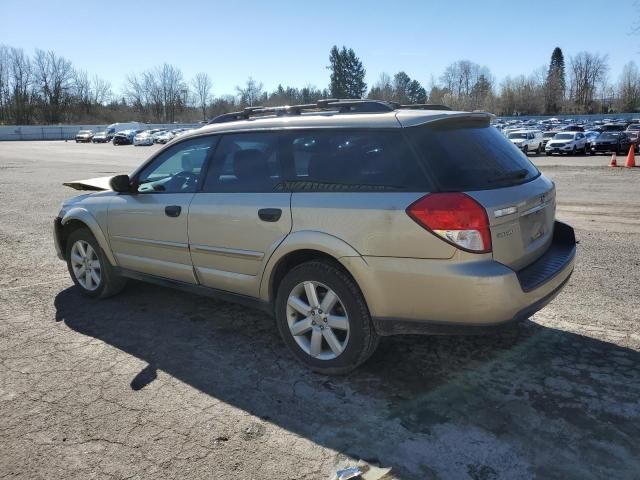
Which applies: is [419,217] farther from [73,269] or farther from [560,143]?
[560,143]

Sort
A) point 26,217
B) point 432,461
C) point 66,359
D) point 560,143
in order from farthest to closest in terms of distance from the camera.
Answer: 1. point 560,143
2. point 26,217
3. point 66,359
4. point 432,461

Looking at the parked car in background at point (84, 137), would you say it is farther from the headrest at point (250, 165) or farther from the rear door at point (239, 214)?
the headrest at point (250, 165)

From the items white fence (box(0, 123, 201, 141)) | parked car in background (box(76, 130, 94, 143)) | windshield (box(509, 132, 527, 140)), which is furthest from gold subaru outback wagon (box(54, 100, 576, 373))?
white fence (box(0, 123, 201, 141))

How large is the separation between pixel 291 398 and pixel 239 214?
4.55ft

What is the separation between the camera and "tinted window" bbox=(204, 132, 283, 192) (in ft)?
12.7

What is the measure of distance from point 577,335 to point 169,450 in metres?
3.14

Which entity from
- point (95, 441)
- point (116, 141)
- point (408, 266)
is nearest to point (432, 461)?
point (408, 266)

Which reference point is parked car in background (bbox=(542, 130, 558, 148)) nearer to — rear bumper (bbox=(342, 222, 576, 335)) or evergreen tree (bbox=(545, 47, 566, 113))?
rear bumper (bbox=(342, 222, 576, 335))

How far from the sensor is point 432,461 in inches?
105

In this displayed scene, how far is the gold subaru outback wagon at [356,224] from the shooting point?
10.1ft

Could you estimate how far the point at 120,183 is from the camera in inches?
190

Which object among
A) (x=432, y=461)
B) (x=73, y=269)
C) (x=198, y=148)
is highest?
(x=198, y=148)

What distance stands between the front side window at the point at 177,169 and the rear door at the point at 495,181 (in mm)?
1924

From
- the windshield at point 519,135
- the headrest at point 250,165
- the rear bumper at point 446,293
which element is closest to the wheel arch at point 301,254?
the rear bumper at point 446,293
